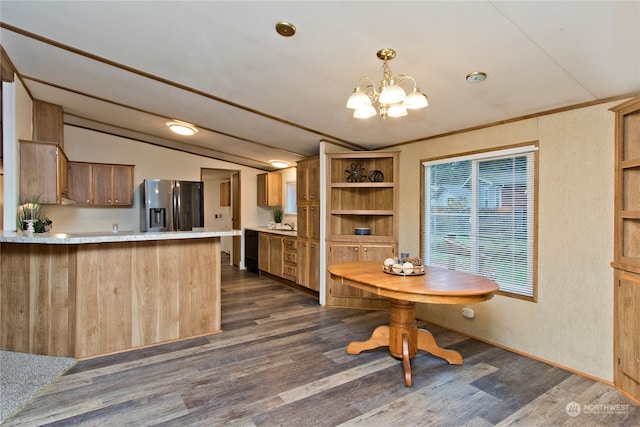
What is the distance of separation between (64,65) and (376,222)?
152 inches

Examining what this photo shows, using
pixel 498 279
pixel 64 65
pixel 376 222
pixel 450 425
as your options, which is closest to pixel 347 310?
pixel 376 222

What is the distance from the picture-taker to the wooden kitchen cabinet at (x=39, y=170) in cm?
345

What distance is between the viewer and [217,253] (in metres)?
3.38

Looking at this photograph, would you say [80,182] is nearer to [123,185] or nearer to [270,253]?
[123,185]

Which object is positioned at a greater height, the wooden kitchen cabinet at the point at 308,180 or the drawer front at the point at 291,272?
the wooden kitchen cabinet at the point at 308,180

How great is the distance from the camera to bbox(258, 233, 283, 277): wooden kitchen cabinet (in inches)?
217

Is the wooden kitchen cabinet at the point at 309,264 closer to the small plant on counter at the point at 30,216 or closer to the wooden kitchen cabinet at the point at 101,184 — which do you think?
the small plant on counter at the point at 30,216

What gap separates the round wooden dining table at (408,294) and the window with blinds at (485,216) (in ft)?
2.11

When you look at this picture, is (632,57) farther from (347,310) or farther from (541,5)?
(347,310)

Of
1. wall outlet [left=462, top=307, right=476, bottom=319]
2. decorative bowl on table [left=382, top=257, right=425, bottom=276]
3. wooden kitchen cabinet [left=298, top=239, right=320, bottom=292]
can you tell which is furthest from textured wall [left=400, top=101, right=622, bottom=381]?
wooden kitchen cabinet [left=298, top=239, right=320, bottom=292]

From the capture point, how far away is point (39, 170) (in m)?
3.54

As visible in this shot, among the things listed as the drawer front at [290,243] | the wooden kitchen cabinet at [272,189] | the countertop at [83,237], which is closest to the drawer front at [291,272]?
the drawer front at [290,243]

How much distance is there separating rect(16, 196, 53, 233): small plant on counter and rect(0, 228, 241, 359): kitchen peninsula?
44cm

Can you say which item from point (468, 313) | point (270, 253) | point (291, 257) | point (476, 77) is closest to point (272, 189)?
point (270, 253)
